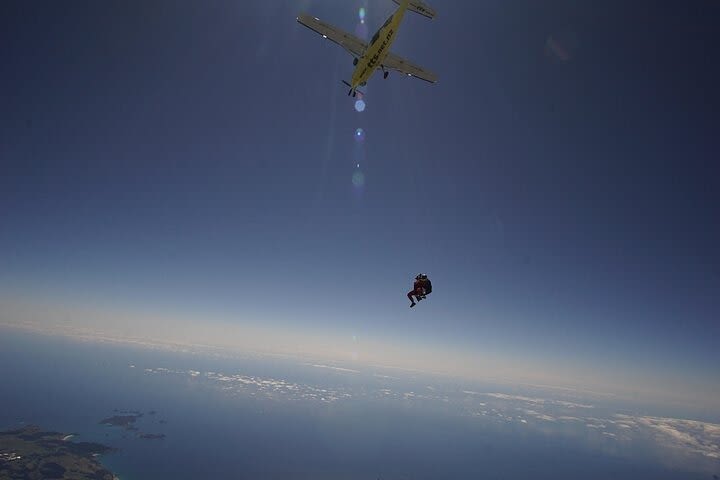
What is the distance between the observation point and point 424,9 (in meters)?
26.0

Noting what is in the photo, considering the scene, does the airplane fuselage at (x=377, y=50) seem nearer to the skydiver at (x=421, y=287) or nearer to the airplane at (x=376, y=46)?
the airplane at (x=376, y=46)

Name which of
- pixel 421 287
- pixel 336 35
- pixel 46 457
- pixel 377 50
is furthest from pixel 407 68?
pixel 46 457

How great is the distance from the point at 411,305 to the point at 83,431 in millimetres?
256627

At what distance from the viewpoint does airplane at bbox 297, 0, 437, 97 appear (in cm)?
2586

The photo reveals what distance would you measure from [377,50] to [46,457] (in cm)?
19966

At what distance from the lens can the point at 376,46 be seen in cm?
2692

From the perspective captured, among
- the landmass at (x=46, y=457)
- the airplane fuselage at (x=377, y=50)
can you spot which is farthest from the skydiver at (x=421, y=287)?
the landmass at (x=46, y=457)

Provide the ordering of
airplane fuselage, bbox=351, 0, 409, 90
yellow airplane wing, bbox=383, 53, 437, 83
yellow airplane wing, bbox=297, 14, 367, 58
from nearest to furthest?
airplane fuselage, bbox=351, 0, 409, 90, yellow airplane wing, bbox=297, 14, 367, 58, yellow airplane wing, bbox=383, 53, 437, 83

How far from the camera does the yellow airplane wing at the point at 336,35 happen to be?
2816cm

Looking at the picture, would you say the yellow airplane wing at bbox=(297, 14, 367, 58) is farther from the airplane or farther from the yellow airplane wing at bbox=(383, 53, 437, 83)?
the yellow airplane wing at bbox=(383, 53, 437, 83)

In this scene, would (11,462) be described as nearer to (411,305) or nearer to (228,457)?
(228,457)

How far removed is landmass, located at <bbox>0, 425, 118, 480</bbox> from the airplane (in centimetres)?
17433

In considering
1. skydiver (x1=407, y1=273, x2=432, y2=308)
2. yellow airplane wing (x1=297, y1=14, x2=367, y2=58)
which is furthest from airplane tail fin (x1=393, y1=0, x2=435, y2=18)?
skydiver (x1=407, y1=273, x2=432, y2=308)

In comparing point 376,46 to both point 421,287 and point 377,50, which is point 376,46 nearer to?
point 377,50
